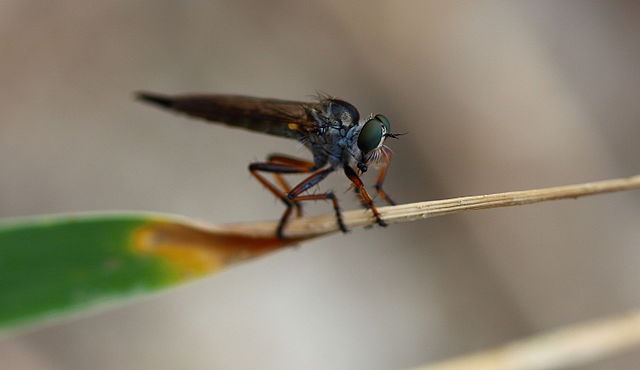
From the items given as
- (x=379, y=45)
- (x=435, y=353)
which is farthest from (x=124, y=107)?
(x=435, y=353)

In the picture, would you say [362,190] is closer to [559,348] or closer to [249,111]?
[249,111]

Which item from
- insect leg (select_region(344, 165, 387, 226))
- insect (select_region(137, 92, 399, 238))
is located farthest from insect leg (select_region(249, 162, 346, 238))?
insect leg (select_region(344, 165, 387, 226))

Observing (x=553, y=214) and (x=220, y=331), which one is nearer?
(x=220, y=331)

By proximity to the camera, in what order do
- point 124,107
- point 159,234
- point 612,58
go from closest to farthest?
point 159,234 → point 124,107 → point 612,58

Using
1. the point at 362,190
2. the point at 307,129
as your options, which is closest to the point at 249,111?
the point at 307,129

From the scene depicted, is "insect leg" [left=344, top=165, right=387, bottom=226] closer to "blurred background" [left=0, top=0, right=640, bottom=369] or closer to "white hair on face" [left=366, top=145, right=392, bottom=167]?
"white hair on face" [left=366, top=145, right=392, bottom=167]


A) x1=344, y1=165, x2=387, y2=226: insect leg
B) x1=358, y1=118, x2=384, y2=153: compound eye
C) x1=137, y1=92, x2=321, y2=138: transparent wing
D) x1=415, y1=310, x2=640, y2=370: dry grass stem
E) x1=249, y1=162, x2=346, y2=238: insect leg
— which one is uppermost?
x1=358, y1=118, x2=384, y2=153: compound eye

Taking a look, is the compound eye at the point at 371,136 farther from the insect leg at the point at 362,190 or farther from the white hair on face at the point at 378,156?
the insect leg at the point at 362,190

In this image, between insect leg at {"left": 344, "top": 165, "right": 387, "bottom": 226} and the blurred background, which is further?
the blurred background

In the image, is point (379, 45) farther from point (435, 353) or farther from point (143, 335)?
point (143, 335)
